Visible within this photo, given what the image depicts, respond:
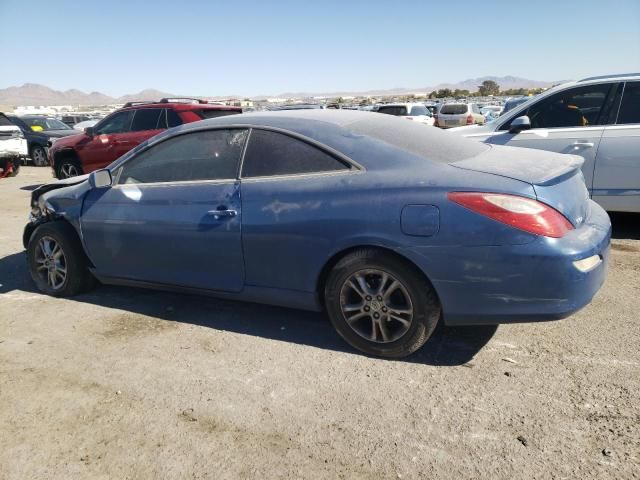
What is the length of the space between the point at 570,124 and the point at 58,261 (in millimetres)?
5588

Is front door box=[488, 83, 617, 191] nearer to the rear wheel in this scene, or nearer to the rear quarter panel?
the rear quarter panel

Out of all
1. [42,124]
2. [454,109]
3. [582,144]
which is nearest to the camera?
[582,144]

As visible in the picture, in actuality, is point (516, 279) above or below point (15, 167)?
above

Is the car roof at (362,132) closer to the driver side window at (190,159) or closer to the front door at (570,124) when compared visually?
the driver side window at (190,159)

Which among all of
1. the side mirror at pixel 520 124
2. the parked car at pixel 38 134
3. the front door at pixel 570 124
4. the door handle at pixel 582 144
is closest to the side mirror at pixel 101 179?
the front door at pixel 570 124

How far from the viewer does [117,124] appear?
1041cm

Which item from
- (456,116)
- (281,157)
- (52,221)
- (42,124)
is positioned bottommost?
(456,116)

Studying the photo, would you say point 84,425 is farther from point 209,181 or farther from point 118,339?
point 209,181

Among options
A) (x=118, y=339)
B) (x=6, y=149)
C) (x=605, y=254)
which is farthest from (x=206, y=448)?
(x=6, y=149)

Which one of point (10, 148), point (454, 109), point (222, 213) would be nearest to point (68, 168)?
point (10, 148)

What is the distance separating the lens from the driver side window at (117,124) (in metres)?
10.3

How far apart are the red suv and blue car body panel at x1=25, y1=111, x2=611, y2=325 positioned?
18.2 feet

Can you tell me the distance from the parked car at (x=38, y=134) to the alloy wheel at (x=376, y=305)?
15.5 metres

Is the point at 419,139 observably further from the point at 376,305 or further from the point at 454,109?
the point at 454,109
